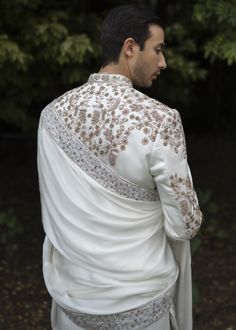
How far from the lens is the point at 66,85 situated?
6.19 m

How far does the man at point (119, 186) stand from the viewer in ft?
7.63

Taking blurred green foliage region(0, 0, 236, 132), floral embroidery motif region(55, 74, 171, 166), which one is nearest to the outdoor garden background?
blurred green foliage region(0, 0, 236, 132)

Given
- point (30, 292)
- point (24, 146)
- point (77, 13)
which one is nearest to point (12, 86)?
point (77, 13)

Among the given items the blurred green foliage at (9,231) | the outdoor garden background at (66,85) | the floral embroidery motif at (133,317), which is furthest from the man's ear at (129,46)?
the blurred green foliage at (9,231)

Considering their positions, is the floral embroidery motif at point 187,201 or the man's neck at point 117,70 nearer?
the floral embroidery motif at point 187,201

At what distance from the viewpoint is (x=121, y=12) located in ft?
7.93

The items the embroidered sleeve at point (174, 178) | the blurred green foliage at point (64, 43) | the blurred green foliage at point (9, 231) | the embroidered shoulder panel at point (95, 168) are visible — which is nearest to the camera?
the embroidered sleeve at point (174, 178)

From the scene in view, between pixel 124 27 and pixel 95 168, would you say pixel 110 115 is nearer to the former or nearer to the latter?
pixel 95 168

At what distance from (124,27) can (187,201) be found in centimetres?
62

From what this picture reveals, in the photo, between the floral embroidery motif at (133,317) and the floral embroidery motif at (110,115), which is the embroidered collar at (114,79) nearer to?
the floral embroidery motif at (110,115)

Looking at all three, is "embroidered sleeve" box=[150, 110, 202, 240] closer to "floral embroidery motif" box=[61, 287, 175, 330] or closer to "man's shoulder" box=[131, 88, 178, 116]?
"man's shoulder" box=[131, 88, 178, 116]

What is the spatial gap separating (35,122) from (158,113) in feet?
15.4

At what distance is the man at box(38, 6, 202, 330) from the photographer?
2.32 meters

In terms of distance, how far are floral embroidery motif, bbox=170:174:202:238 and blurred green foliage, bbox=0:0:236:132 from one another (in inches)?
99.0
